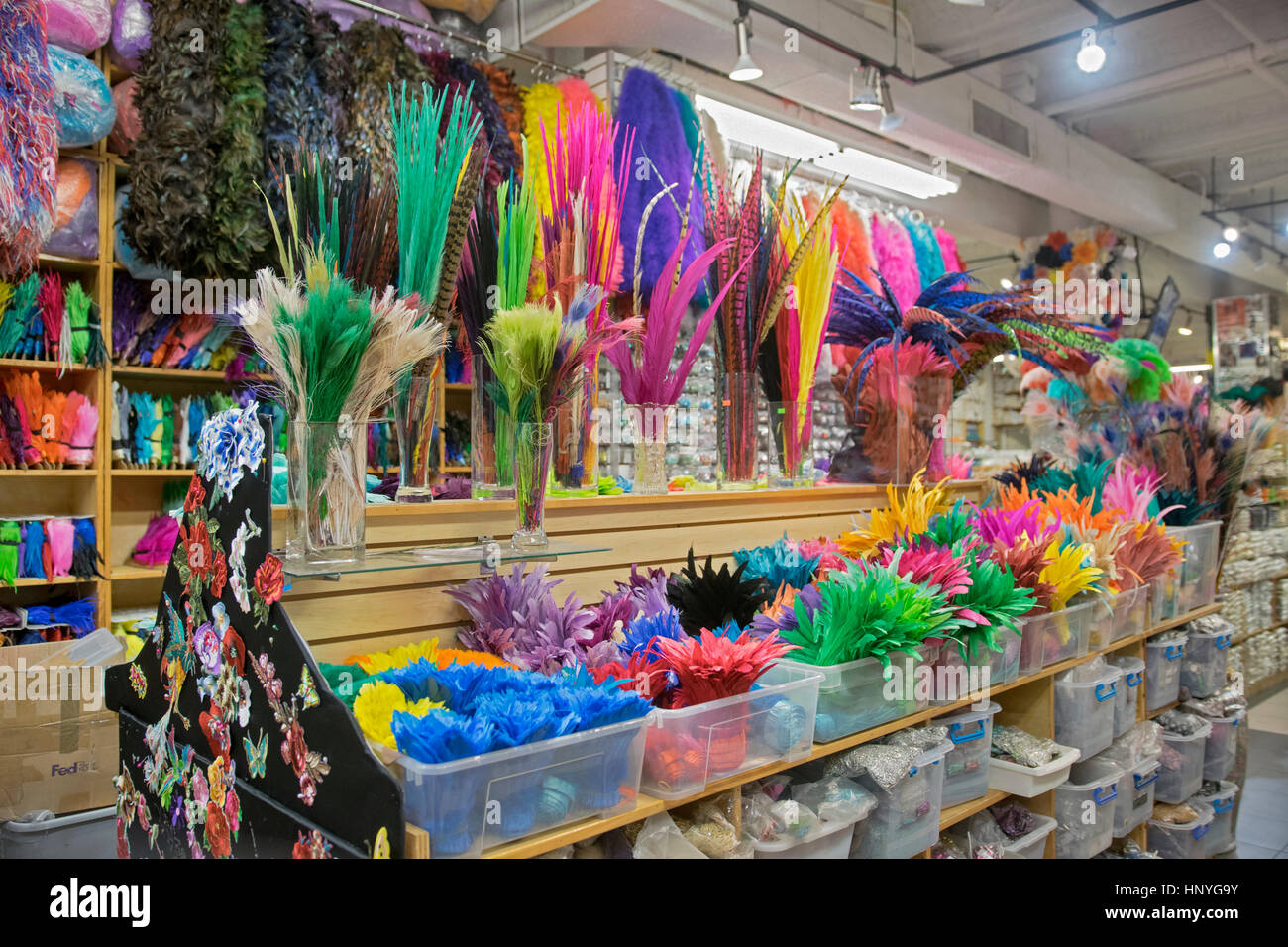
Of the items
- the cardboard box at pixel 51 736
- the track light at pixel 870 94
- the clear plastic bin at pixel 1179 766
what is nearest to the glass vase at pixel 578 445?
the cardboard box at pixel 51 736

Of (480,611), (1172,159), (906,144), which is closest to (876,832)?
(480,611)

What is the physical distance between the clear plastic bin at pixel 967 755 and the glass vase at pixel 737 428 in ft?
2.72

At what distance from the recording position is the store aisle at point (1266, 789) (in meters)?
3.70

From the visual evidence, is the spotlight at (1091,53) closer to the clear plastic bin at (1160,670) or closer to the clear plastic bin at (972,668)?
the clear plastic bin at (1160,670)

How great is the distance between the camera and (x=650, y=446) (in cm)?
235

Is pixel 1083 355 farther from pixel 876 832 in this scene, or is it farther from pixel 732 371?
pixel 876 832

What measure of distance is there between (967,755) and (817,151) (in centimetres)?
373

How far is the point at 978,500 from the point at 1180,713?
945mm

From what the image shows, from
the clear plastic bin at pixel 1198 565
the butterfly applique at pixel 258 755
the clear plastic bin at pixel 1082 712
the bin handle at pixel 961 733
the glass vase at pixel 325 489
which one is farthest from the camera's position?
the clear plastic bin at pixel 1198 565

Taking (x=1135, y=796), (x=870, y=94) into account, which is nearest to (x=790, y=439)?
(x=1135, y=796)

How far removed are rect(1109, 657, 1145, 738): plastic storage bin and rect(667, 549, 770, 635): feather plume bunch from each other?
1417 millimetres

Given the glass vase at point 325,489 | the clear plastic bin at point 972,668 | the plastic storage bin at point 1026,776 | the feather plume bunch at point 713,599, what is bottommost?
the plastic storage bin at point 1026,776

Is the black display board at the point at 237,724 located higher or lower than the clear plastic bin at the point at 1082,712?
higher

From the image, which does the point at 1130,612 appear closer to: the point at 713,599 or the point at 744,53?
the point at 713,599
